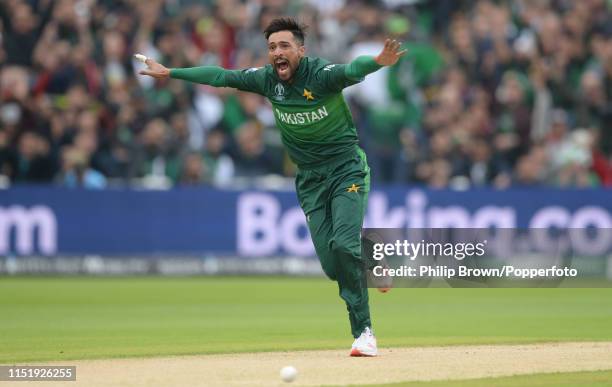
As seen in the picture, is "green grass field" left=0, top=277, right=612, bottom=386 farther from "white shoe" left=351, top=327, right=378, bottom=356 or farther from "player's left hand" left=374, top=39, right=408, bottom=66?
"player's left hand" left=374, top=39, right=408, bottom=66

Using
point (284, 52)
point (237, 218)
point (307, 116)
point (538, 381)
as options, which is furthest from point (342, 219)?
point (237, 218)

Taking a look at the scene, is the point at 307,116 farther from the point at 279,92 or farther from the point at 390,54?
the point at 390,54

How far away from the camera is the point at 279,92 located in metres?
10.9

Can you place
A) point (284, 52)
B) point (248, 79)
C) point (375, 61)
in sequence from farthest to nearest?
point (248, 79) → point (284, 52) → point (375, 61)

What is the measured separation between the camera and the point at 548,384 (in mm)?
9227

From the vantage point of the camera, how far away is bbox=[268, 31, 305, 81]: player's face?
10.6 meters

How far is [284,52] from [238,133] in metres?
10.5

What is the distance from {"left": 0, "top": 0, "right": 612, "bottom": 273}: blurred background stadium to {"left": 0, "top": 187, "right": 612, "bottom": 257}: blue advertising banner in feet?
0.08

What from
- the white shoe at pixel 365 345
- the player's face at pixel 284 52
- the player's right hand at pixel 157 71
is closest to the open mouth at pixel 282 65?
the player's face at pixel 284 52

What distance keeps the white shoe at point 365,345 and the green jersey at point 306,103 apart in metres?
1.52

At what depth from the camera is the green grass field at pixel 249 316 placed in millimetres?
12297

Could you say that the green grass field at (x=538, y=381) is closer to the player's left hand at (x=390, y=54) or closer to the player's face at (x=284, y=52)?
the player's left hand at (x=390, y=54)

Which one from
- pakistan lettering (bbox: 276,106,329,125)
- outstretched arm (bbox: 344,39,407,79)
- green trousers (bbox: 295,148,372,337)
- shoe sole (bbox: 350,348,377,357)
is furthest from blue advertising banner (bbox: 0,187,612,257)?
outstretched arm (bbox: 344,39,407,79)

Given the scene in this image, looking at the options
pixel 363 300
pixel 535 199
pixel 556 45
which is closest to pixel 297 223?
pixel 535 199
